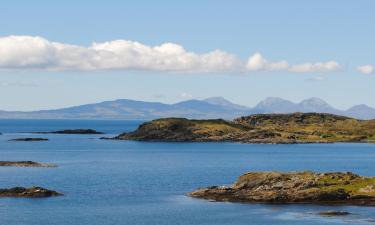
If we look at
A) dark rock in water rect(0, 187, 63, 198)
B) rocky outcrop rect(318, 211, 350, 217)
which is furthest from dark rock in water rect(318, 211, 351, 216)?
dark rock in water rect(0, 187, 63, 198)

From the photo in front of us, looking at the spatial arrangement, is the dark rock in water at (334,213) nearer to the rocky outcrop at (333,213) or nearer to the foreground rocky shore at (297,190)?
the rocky outcrop at (333,213)

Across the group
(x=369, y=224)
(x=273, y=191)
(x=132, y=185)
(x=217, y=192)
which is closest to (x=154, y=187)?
(x=132, y=185)

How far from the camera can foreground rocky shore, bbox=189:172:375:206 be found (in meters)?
130

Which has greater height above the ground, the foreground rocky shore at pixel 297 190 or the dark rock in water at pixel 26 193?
the foreground rocky shore at pixel 297 190

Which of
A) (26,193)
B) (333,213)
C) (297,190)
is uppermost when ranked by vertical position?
(297,190)

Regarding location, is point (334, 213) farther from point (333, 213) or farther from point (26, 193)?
point (26, 193)

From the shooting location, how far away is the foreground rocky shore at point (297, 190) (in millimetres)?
130375

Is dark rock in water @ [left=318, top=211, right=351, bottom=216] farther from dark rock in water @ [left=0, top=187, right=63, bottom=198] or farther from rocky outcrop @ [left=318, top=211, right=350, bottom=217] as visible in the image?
dark rock in water @ [left=0, top=187, right=63, bottom=198]

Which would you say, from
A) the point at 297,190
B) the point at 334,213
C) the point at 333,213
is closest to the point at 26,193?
the point at 297,190

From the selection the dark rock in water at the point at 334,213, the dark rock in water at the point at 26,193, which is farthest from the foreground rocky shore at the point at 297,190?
the dark rock in water at the point at 26,193

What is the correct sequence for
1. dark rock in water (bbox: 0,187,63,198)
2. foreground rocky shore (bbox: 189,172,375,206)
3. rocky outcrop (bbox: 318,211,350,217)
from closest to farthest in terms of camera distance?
rocky outcrop (bbox: 318,211,350,217)
foreground rocky shore (bbox: 189,172,375,206)
dark rock in water (bbox: 0,187,63,198)

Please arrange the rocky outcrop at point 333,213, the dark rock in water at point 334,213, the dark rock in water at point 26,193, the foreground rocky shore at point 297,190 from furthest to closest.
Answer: the dark rock in water at point 26,193 < the foreground rocky shore at point 297,190 < the dark rock in water at point 334,213 < the rocky outcrop at point 333,213

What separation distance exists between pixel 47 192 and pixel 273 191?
43.5 meters

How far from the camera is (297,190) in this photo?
5276 inches
